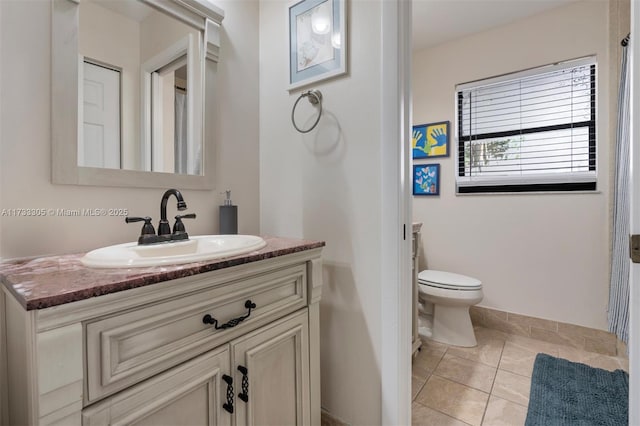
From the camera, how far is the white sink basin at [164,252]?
736 millimetres

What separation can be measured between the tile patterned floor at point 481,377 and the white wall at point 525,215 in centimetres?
26

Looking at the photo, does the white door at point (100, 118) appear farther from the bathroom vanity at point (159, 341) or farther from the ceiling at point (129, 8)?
the bathroom vanity at point (159, 341)

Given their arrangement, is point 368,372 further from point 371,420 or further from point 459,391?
point 459,391

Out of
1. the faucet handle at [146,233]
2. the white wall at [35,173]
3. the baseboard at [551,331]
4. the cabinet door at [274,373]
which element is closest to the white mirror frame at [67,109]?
the white wall at [35,173]

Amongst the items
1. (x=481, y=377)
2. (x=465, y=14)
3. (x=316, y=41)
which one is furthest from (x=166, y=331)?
(x=465, y=14)

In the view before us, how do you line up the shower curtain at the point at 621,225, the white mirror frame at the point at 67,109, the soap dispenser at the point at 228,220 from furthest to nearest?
the shower curtain at the point at 621,225, the soap dispenser at the point at 228,220, the white mirror frame at the point at 67,109

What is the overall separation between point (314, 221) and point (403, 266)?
0.45 m

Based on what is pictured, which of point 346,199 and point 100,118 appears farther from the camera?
point 346,199

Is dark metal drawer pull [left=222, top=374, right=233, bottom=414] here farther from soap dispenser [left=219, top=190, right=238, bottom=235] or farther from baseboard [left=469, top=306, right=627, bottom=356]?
baseboard [left=469, top=306, right=627, bottom=356]

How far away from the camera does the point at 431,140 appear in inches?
109

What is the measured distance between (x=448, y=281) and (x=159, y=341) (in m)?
1.99

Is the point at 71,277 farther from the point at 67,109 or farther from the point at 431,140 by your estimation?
the point at 431,140

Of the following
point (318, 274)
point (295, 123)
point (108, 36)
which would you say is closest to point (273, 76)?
point (295, 123)

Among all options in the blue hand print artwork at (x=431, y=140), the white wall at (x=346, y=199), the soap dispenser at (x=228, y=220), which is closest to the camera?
the white wall at (x=346, y=199)
